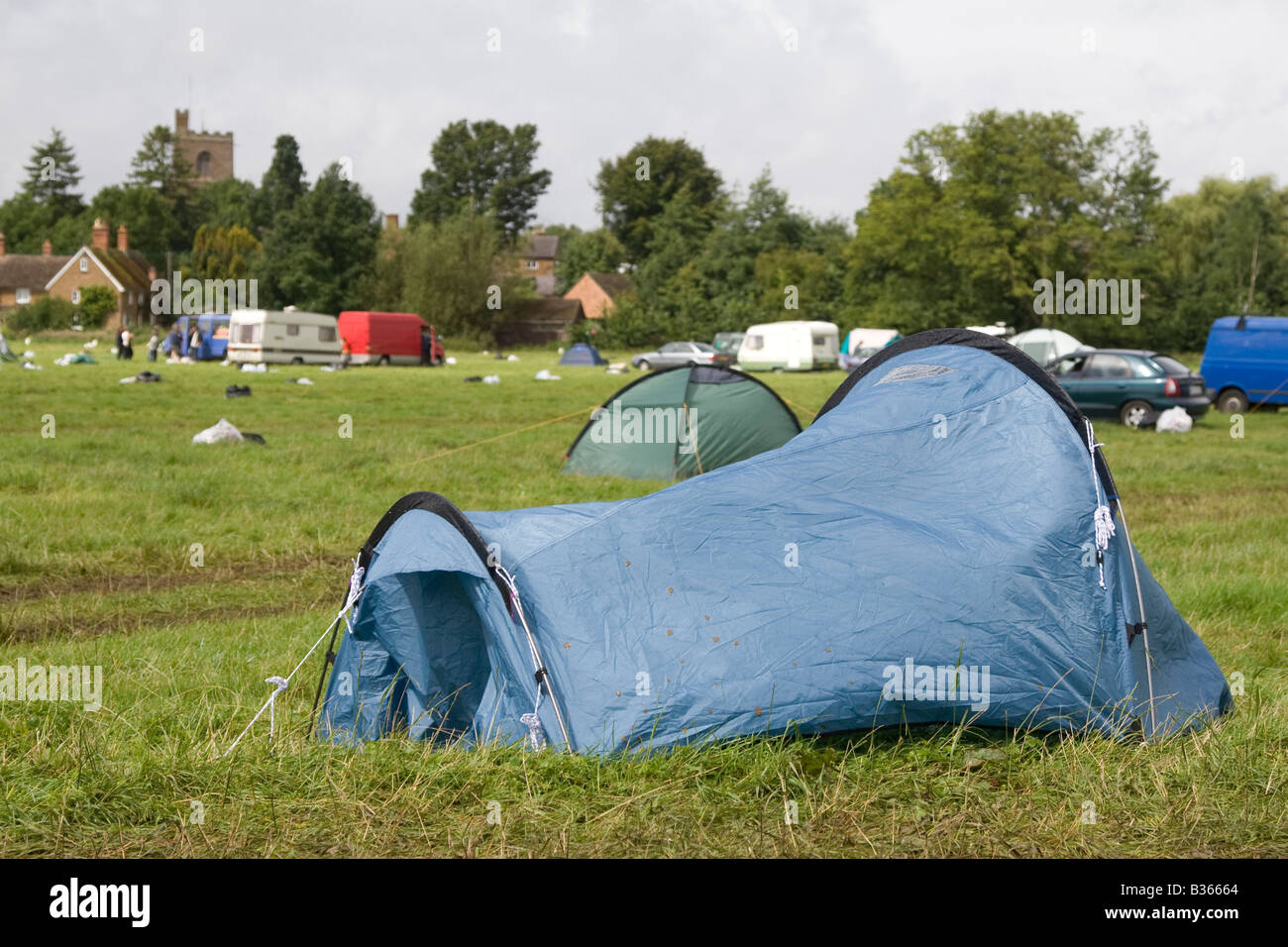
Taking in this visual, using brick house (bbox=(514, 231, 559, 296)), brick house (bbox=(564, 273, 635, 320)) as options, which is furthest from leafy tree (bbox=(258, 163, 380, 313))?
brick house (bbox=(514, 231, 559, 296))

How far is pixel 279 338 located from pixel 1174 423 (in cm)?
3325

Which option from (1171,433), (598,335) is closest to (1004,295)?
(598,335)

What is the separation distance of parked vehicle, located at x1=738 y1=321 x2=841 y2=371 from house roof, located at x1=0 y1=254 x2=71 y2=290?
5730cm

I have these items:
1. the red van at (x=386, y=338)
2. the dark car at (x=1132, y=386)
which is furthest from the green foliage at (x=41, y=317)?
the dark car at (x=1132, y=386)

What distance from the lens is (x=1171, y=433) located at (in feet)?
69.8

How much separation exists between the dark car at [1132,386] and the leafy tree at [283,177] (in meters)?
73.9

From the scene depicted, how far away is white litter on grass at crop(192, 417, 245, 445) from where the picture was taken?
16.2 metres

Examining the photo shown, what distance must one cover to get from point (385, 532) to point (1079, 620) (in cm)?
305

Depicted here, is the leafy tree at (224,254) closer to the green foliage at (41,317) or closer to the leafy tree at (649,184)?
the green foliage at (41,317)

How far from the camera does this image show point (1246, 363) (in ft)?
83.9

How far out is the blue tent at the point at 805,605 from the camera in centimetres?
479

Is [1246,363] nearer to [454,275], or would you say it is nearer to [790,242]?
[790,242]

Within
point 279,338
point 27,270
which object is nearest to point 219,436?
point 279,338

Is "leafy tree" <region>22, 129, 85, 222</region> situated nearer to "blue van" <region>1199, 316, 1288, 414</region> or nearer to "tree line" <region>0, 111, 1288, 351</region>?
"tree line" <region>0, 111, 1288, 351</region>
